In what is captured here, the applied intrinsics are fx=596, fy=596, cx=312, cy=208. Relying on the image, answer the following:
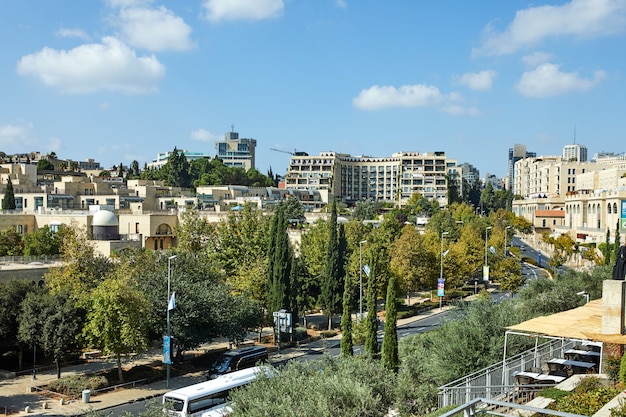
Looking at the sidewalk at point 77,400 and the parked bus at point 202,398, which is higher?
the parked bus at point 202,398

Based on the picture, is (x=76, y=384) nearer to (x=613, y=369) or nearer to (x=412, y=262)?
(x=613, y=369)

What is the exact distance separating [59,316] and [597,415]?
81.9 ft

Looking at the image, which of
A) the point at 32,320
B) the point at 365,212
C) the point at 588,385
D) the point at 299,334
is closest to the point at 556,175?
the point at 365,212

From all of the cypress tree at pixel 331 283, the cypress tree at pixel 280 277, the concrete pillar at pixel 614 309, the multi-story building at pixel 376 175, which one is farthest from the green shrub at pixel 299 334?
the multi-story building at pixel 376 175

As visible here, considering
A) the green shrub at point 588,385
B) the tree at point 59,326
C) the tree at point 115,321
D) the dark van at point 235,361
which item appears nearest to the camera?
the green shrub at point 588,385

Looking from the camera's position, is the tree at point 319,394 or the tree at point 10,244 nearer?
the tree at point 319,394

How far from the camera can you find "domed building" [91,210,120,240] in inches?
2228

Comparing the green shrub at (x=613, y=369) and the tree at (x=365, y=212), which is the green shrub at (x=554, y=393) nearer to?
the green shrub at (x=613, y=369)

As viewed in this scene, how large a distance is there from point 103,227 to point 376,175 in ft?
409

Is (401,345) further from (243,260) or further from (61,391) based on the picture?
(243,260)

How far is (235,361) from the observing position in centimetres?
2973

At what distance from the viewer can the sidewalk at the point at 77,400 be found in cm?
2588

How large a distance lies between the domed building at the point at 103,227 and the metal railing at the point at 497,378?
4451 cm

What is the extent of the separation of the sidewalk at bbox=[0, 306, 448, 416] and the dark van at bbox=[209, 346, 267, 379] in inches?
90.0
